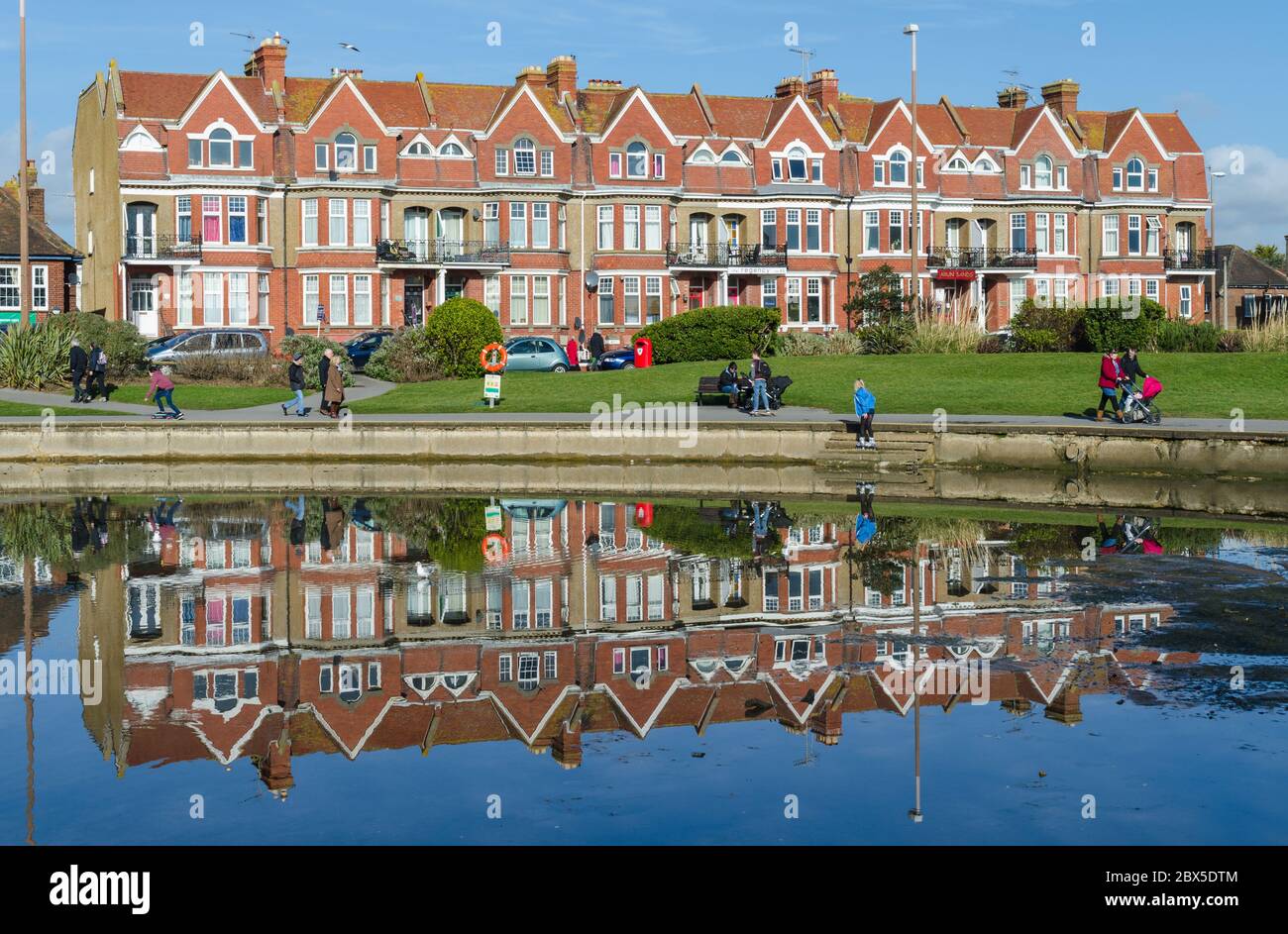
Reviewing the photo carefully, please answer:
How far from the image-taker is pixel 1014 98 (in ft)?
259

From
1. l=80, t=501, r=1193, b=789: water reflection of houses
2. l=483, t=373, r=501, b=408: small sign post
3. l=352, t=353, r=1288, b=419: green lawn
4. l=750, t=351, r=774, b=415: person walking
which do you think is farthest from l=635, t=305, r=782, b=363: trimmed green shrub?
l=80, t=501, r=1193, b=789: water reflection of houses

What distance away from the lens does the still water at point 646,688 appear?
950 centimetres

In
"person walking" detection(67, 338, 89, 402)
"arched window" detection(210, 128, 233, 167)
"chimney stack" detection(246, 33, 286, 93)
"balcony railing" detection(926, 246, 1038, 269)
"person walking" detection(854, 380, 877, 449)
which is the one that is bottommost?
"person walking" detection(854, 380, 877, 449)

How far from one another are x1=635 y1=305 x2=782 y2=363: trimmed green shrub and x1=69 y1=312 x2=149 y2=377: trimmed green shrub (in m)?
15.0

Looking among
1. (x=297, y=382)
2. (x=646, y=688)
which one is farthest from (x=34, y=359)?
(x=646, y=688)

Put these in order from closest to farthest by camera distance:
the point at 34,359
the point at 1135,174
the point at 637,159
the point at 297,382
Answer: the point at 297,382, the point at 34,359, the point at 637,159, the point at 1135,174

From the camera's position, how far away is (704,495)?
2694 centimetres

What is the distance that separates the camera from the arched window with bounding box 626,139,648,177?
66.6 metres

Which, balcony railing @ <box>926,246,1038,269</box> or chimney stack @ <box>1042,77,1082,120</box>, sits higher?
chimney stack @ <box>1042,77,1082,120</box>

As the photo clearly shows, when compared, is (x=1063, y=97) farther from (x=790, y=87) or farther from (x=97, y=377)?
(x=97, y=377)

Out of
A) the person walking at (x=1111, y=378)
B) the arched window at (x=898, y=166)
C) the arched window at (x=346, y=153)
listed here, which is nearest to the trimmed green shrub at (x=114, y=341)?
the arched window at (x=346, y=153)

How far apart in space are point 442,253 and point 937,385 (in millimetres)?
30531

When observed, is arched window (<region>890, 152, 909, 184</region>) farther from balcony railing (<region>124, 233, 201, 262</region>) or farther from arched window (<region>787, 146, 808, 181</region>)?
balcony railing (<region>124, 233, 201, 262</region>)

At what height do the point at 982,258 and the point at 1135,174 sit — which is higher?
the point at 1135,174
